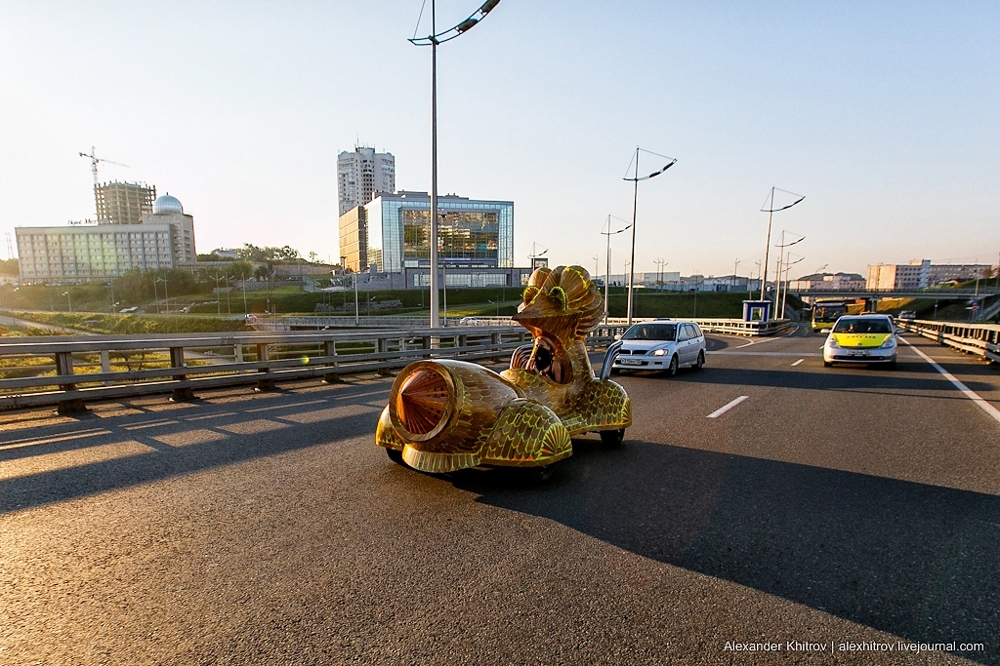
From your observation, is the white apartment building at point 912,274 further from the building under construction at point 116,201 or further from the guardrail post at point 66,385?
the building under construction at point 116,201

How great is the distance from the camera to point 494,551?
135 inches

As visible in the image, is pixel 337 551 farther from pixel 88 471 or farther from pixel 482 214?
pixel 482 214

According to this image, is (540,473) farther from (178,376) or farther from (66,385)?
(66,385)

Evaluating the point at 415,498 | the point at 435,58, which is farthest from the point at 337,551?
the point at 435,58

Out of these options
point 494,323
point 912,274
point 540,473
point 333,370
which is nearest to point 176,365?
point 333,370

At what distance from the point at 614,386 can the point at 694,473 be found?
1495 mm

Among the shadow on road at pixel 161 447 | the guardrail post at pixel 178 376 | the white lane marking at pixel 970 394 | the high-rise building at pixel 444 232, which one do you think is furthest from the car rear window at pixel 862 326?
the high-rise building at pixel 444 232

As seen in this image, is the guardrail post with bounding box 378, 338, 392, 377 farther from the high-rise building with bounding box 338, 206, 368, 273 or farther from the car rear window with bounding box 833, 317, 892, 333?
the high-rise building with bounding box 338, 206, 368, 273

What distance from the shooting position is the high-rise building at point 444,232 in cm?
10056

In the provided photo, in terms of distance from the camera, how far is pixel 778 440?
21.5 ft

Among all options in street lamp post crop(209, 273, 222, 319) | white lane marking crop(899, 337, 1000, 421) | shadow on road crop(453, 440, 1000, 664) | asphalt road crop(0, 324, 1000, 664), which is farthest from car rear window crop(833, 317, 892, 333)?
street lamp post crop(209, 273, 222, 319)

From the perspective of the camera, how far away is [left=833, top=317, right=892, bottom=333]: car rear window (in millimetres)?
14539

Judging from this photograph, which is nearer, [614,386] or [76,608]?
[76,608]

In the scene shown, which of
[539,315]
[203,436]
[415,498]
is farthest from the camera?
[203,436]
